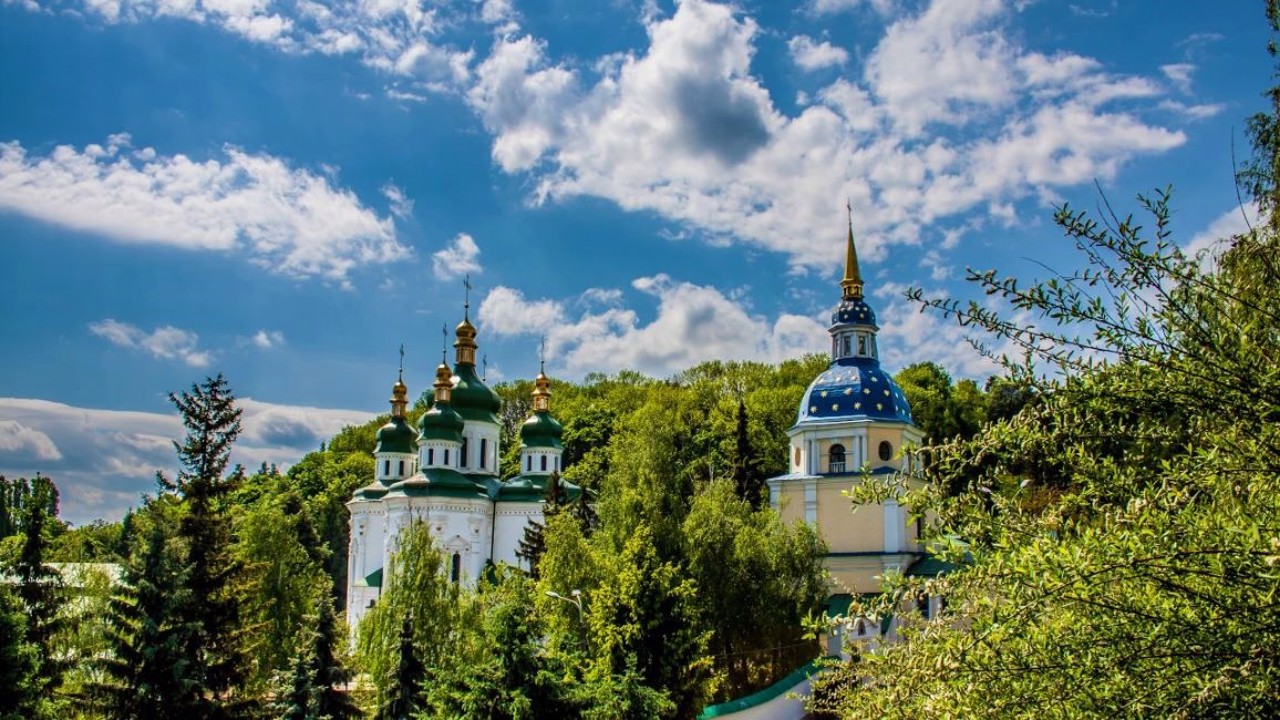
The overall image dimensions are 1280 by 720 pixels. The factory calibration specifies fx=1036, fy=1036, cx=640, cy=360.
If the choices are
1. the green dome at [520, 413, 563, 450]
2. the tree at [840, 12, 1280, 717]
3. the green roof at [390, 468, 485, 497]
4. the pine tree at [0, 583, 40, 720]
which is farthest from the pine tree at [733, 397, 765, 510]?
the tree at [840, 12, 1280, 717]

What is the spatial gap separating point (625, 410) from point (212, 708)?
56.0 meters

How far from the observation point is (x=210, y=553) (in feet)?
65.3

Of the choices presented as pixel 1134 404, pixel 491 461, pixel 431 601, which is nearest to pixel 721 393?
pixel 491 461

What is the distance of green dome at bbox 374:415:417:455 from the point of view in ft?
172

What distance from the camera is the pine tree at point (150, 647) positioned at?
688 inches

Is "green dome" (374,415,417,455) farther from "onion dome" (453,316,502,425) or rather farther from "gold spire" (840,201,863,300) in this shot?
"gold spire" (840,201,863,300)

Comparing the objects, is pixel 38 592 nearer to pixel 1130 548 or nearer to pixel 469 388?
pixel 1130 548

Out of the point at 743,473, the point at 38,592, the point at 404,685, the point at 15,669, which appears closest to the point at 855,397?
the point at 743,473

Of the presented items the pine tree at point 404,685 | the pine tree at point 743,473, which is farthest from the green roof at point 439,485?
the pine tree at point 404,685

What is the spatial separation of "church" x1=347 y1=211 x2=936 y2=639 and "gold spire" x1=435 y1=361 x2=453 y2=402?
52 millimetres

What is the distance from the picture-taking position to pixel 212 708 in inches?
714

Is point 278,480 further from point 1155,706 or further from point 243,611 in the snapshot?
point 1155,706

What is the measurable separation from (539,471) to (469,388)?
5.37 metres

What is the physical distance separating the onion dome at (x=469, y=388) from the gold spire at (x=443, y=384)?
0.81m
